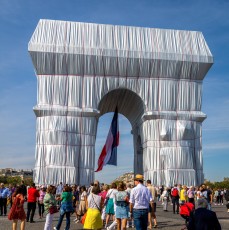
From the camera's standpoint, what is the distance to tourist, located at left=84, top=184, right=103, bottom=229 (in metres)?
9.82

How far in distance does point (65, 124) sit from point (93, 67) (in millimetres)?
5067

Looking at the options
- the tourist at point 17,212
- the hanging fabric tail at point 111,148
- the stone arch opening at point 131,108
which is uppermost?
the stone arch opening at point 131,108

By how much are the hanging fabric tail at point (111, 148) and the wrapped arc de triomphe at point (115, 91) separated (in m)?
2.74

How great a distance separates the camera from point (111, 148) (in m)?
39.0

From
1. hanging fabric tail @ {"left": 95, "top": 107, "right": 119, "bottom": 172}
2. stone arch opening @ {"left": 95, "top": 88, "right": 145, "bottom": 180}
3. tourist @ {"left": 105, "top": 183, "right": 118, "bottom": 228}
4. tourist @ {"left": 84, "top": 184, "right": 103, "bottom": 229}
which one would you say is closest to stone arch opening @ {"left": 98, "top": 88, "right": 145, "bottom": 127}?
stone arch opening @ {"left": 95, "top": 88, "right": 145, "bottom": 180}

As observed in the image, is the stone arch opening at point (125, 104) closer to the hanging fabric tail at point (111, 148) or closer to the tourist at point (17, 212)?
the hanging fabric tail at point (111, 148)

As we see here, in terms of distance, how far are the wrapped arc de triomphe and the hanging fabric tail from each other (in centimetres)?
274

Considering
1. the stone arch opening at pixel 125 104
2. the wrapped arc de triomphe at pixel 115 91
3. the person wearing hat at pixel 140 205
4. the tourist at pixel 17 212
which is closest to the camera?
the person wearing hat at pixel 140 205

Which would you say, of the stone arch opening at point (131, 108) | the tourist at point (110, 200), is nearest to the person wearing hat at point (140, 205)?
the tourist at point (110, 200)

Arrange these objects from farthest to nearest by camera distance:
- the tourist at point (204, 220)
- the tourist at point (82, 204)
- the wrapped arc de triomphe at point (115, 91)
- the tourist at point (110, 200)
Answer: the wrapped arc de triomphe at point (115, 91), the tourist at point (82, 204), the tourist at point (110, 200), the tourist at point (204, 220)

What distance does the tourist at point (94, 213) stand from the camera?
9820 millimetres

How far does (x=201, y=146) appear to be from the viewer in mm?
37312

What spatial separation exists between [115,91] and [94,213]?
93.2 feet

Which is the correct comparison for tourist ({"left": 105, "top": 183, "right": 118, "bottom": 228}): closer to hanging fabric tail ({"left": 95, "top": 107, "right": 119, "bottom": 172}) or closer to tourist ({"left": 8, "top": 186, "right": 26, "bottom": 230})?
tourist ({"left": 8, "top": 186, "right": 26, "bottom": 230})
